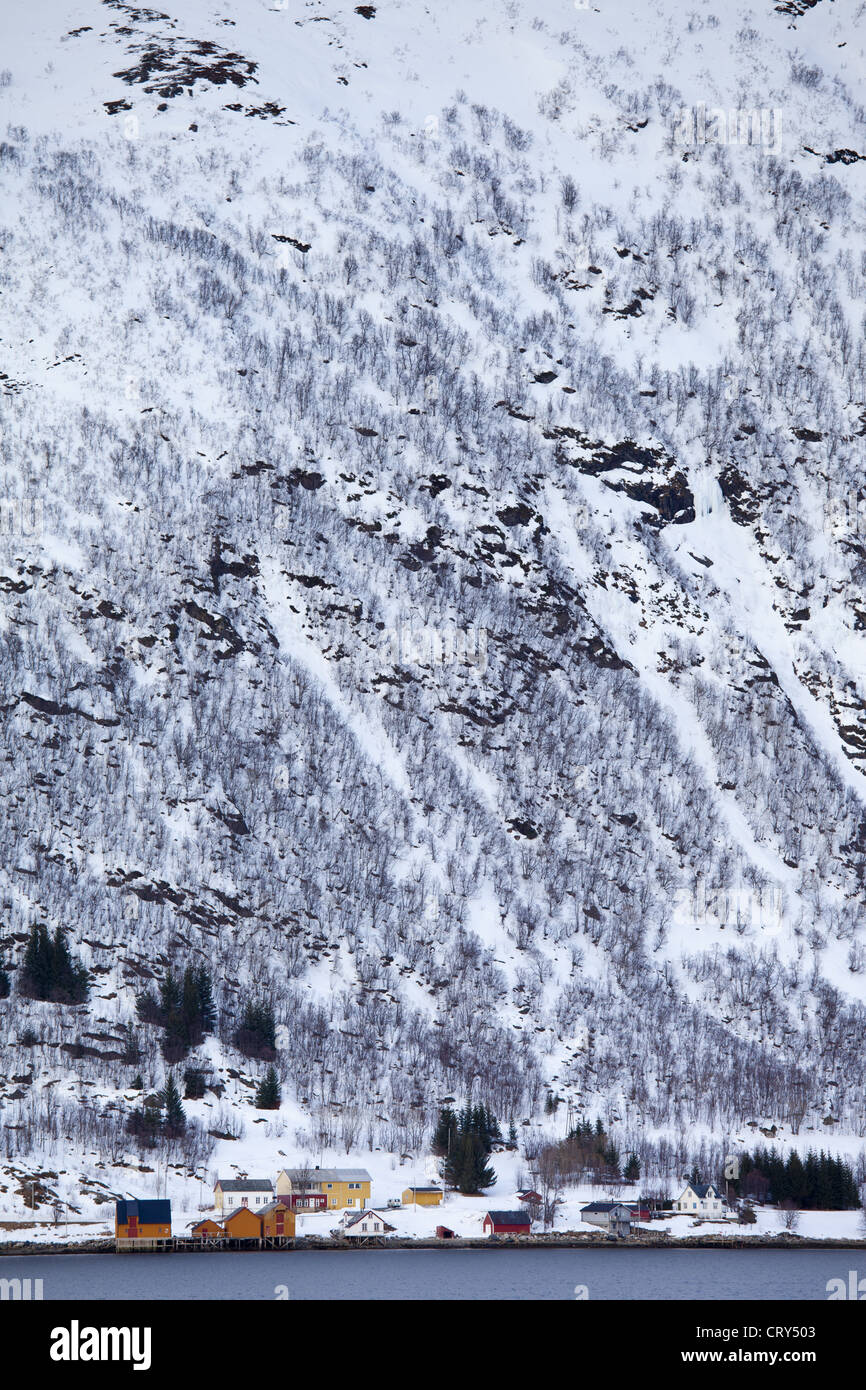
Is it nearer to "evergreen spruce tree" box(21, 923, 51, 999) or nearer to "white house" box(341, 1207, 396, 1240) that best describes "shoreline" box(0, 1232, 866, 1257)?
"white house" box(341, 1207, 396, 1240)

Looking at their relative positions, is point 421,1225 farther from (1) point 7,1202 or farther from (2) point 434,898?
(2) point 434,898

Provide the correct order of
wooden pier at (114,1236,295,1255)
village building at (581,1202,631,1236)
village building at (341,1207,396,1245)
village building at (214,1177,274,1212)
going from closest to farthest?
1. wooden pier at (114,1236,295,1255)
2. village building at (341,1207,396,1245)
3. village building at (581,1202,631,1236)
4. village building at (214,1177,274,1212)

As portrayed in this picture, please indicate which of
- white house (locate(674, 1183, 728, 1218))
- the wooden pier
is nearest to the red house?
white house (locate(674, 1183, 728, 1218))

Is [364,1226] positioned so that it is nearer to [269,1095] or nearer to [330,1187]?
[330,1187]

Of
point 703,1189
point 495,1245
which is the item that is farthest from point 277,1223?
point 703,1189

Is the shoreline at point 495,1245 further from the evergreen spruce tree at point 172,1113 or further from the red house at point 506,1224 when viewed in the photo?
the evergreen spruce tree at point 172,1113

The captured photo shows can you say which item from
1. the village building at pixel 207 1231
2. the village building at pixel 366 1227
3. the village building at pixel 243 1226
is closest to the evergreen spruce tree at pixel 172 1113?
the village building at pixel 207 1231
